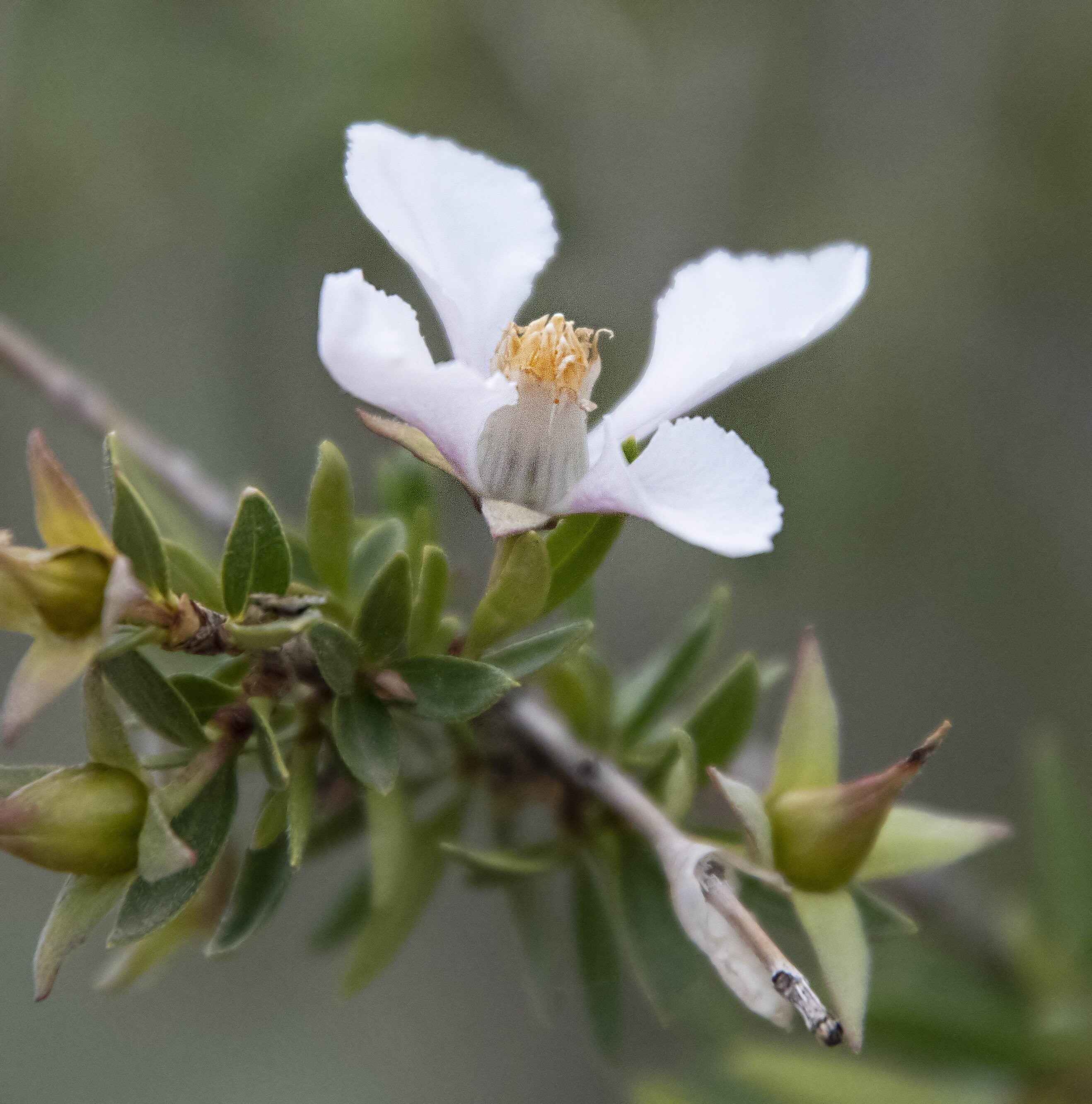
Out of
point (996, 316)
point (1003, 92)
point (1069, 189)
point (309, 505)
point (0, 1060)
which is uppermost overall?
point (1003, 92)

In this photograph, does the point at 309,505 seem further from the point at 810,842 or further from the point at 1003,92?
the point at 1003,92

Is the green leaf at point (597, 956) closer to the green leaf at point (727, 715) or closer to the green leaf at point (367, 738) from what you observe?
the green leaf at point (727, 715)

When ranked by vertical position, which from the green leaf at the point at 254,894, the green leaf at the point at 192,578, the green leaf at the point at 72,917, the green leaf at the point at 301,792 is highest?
the green leaf at the point at 192,578

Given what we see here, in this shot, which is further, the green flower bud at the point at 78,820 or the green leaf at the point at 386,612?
the green leaf at the point at 386,612

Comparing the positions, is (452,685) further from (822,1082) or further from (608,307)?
(608,307)

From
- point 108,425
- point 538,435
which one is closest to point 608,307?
point 108,425

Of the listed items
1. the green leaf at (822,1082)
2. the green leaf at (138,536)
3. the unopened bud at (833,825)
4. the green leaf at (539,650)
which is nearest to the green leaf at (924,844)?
the unopened bud at (833,825)

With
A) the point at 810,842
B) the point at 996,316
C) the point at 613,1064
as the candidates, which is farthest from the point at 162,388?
the point at 810,842
